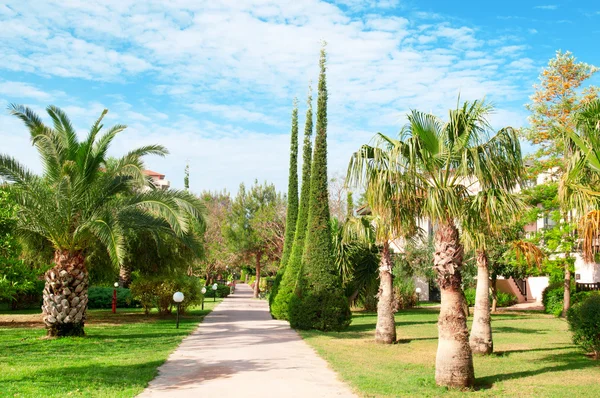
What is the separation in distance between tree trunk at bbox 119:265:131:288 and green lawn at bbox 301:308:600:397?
40.8ft

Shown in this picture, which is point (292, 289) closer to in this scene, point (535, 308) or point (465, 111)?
point (465, 111)

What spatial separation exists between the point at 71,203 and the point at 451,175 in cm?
1066

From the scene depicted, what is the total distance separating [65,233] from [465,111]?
38.0 ft

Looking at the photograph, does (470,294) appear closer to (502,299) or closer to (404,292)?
(502,299)

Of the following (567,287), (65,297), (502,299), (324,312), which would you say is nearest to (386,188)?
(324,312)

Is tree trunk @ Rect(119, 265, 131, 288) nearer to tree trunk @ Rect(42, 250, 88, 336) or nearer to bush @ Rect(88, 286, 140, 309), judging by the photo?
bush @ Rect(88, 286, 140, 309)

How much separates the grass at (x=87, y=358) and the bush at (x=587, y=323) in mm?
9363

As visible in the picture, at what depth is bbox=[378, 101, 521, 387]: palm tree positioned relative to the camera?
938 cm

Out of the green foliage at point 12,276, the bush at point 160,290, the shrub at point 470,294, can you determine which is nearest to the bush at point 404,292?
the shrub at point 470,294

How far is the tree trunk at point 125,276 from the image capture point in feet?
88.0

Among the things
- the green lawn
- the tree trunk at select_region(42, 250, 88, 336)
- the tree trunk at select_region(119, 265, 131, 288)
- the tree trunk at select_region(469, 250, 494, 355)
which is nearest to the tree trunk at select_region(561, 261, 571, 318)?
the green lawn

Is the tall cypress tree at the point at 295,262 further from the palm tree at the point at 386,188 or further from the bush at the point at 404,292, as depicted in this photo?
the palm tree at the point at 386,188

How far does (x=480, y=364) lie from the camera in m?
11.8

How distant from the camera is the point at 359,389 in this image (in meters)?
9.05
